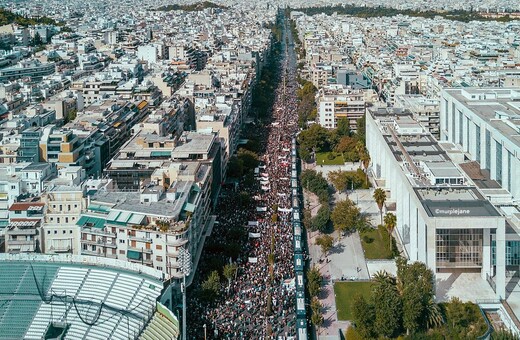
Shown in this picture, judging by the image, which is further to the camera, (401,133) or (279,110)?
(279,110)

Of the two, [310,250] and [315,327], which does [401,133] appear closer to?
[310,250]

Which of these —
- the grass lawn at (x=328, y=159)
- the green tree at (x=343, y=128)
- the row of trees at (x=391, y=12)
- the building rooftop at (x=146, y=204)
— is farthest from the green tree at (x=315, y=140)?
the row of trees at (x=391, y=12)

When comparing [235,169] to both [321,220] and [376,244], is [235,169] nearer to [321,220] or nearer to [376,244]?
[321,220]

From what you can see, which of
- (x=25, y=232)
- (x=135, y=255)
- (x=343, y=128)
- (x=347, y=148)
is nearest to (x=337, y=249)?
(x=135, y=255)

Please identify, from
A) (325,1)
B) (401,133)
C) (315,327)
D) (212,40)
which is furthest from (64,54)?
(325,1)

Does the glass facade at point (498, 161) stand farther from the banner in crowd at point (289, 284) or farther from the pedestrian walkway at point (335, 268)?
the banner in crowd at point (289, 284)

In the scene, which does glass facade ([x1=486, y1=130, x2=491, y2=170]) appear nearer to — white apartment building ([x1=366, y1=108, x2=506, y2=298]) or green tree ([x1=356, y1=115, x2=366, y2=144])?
white apartment building ([x1=366, y1=108, x2=506, y2=298])
